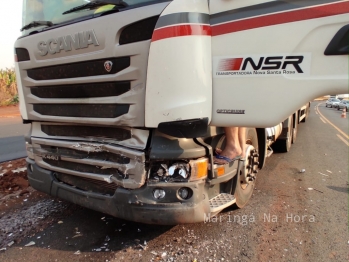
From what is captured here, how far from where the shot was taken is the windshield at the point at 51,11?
2719mm

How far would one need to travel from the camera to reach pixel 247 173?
11.0 feet

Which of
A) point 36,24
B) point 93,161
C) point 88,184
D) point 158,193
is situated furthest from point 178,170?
point 36,24

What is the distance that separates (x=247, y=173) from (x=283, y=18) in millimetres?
1885

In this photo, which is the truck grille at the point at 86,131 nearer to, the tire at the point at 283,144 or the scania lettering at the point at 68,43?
the scania lettering at the point at 68,43

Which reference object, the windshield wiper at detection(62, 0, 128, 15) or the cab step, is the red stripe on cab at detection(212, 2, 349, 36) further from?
the cab step

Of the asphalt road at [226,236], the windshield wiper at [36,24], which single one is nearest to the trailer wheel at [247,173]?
the asphalt road at [226,236]

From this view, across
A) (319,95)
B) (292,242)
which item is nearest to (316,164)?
(292,242)

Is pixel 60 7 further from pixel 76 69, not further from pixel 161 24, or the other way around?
pixel 161 24

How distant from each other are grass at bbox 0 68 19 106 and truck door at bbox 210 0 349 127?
26556 millimetres

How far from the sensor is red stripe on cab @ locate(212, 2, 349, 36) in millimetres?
1901

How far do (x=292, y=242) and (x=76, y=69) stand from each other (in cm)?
283

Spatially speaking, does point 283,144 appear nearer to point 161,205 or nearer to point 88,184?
point 161,205

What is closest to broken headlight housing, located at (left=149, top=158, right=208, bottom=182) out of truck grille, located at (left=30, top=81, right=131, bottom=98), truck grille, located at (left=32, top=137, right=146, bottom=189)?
truck grille, located at (left=32, top=137, right=146, bottom=189)

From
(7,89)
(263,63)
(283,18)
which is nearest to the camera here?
(283,18)
